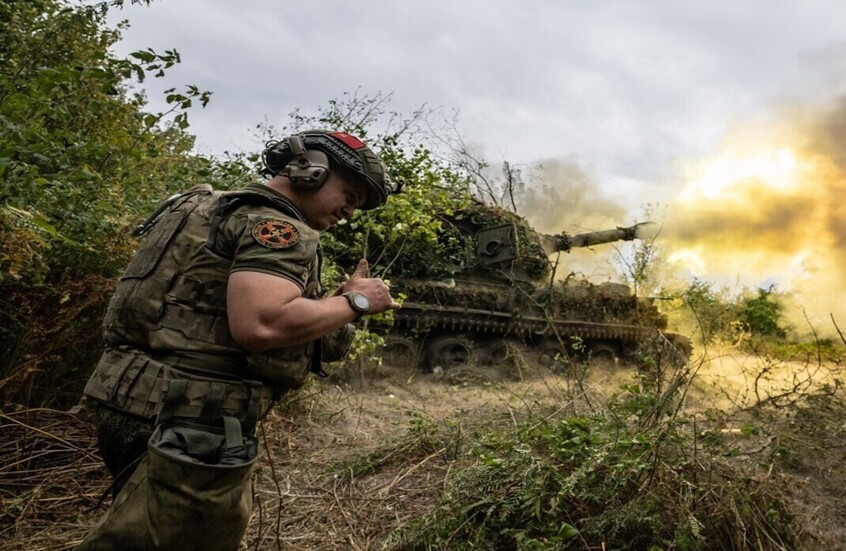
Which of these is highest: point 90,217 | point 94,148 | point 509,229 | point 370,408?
point 509,229

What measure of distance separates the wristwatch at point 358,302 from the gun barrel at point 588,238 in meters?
14.0

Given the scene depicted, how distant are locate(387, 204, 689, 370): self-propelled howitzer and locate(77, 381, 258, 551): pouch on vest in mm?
9492

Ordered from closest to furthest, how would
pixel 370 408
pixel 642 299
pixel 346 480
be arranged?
pixel 346 480
pixel 370 408
pixel 642 299

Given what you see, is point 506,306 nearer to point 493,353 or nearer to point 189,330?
point 493,353

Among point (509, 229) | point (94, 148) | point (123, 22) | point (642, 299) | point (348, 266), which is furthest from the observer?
point (642, 299)

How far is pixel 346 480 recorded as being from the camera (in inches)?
189

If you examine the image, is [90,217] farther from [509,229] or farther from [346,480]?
[509,229]

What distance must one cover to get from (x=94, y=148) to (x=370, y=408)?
4.96 m

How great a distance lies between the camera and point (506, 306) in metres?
13.6

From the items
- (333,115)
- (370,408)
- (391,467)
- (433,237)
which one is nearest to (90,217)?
(391,467)

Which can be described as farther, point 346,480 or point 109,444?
point 346,480

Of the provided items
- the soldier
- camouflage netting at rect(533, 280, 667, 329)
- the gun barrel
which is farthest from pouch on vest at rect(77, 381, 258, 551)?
the gun barrel

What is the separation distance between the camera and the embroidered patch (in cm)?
207

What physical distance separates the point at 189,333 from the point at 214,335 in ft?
0.27
